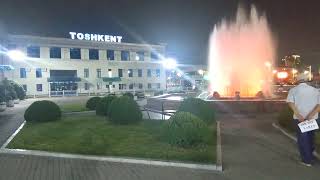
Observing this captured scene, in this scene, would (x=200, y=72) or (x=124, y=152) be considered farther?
(x=200, y=72)

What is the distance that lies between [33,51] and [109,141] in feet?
187

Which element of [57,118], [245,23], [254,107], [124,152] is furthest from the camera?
[245,23]

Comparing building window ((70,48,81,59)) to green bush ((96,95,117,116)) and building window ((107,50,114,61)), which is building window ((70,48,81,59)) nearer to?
building window ((107,50,114,61))

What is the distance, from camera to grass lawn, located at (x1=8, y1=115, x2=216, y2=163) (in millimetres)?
11227

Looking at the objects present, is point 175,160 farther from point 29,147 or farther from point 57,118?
point 57,118

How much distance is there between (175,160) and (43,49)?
6148 cm

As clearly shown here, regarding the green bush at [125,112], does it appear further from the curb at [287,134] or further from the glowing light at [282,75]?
the glowing light at [282,75]

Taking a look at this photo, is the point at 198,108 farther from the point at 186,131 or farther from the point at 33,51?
the point at 33,51

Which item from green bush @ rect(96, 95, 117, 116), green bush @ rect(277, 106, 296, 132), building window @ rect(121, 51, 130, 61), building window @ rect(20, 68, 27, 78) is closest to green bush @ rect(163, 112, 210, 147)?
green bush @ rect(277, 106, 296, 132)

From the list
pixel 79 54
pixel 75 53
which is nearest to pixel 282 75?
pixel 79 54

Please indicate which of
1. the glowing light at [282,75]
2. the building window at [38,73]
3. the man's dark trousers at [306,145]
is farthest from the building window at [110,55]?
the man's dark trousers at [306,145]

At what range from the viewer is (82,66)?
7275 cm

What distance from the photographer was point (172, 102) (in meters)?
25.4

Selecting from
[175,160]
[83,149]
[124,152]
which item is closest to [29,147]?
[83,149]
